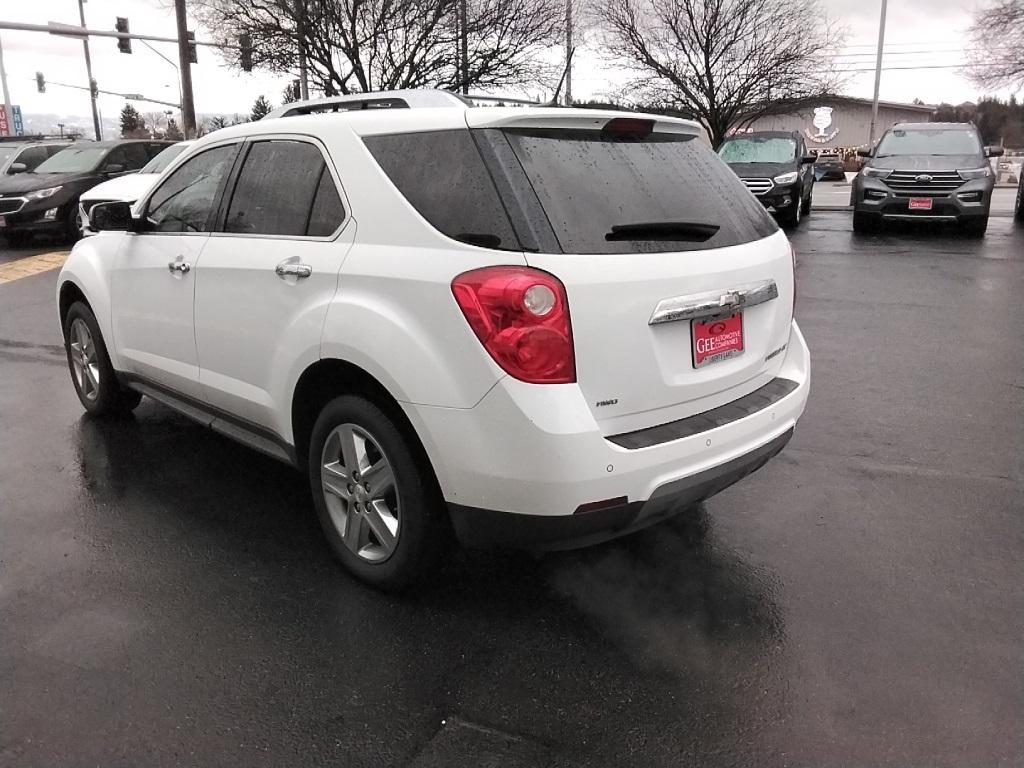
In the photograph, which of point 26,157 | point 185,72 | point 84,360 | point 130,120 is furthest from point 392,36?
point 130,120

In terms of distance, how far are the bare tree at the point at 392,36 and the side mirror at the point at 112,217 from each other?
65.7 feet

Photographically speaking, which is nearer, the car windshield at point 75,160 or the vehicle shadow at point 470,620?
the vehicle shadow at point 470,620

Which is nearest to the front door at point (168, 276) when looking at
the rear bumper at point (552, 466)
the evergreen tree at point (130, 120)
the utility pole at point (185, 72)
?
the rear bumper at point (552, 466)

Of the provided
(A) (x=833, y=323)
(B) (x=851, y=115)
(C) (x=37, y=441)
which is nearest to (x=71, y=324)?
(C) (x=37, y=441)

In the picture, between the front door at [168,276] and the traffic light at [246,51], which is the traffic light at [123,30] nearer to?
the traffic light at [246,51]

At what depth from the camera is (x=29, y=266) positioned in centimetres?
1232

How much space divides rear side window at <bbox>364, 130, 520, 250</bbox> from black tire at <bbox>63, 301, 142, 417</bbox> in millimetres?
2748

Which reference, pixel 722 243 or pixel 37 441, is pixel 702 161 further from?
pixel 37 441

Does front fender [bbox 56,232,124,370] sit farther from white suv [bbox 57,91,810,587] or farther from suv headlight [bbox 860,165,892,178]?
suv headlight [bbox 860,165,892,178]

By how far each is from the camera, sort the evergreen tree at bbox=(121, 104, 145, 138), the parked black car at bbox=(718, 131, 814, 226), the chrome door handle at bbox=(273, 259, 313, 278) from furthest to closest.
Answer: the evergreen tree at bbox=(121, 104, 145, 138), the parked black car at bbox=(718, 131, 814, 226), the chrome door handle at bbox=(273, 259, 313, 278)

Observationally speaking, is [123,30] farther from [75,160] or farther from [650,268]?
[650,268]

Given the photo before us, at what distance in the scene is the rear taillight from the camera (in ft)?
8.36

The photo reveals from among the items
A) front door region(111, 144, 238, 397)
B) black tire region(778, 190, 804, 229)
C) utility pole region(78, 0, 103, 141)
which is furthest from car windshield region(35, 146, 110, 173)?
utility pole region(78, 0, 103, 141)

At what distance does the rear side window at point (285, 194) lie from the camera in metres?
3.22
